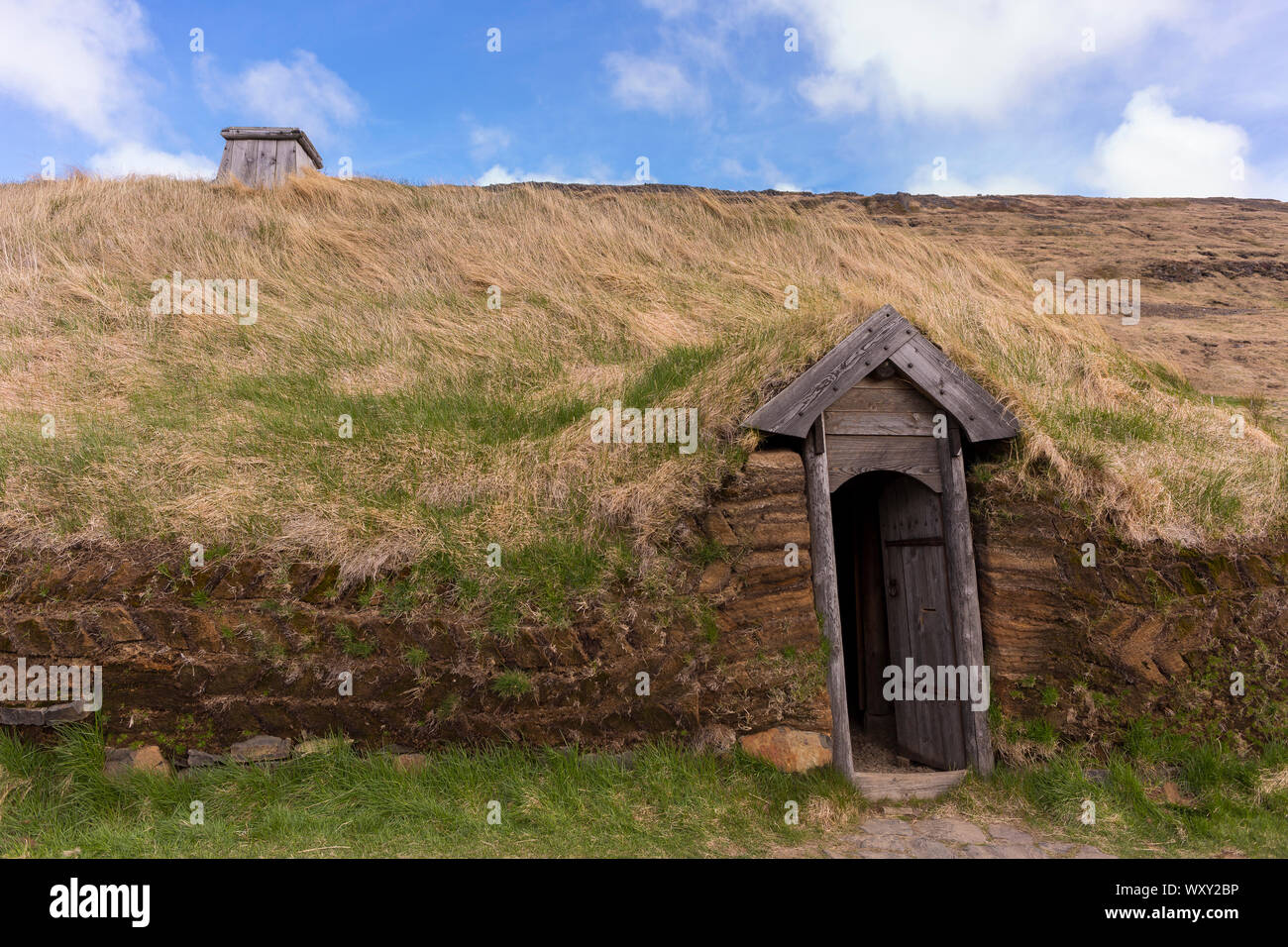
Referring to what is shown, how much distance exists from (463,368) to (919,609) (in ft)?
18.0

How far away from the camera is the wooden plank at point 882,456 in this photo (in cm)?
671

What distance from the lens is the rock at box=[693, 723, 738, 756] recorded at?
5777mm

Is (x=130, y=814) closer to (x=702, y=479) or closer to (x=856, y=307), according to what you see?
(x=702, y=479)

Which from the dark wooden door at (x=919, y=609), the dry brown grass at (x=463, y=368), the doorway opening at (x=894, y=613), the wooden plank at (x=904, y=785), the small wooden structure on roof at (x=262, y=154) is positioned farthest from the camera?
the small wooden structure on roof at (x=262, y=154)

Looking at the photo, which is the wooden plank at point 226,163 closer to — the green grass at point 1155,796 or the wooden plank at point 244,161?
the wooden plank at point 244,161

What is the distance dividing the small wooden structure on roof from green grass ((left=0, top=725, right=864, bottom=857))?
14413 mm

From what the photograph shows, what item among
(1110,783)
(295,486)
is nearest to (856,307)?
(1110,783)

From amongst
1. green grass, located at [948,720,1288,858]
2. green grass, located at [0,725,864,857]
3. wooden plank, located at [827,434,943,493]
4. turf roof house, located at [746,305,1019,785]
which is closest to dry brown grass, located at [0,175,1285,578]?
turf roof house, located at [746,305,1019,785]

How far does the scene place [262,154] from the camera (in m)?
16.8

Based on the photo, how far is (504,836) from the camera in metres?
4.96

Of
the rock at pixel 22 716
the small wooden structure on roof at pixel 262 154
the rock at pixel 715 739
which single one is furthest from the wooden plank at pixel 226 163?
the rock at pixel 715 739

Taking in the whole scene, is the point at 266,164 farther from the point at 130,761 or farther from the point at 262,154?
the point at 130,761

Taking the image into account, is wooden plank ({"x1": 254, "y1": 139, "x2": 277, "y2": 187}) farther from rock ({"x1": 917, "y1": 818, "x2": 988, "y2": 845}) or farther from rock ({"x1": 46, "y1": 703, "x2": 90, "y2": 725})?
rock ({"x1": 917, "y1": 818, "x2": 988, "y2": 845})

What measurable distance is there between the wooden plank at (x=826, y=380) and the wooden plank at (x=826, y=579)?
21 cm
